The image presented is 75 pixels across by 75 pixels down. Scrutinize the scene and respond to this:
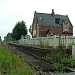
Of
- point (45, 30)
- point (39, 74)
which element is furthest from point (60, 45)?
point (45, 30)

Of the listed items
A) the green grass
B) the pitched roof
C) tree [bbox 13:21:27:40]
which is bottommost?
the green grass

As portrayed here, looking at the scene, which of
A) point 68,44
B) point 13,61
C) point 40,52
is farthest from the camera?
point 40,52

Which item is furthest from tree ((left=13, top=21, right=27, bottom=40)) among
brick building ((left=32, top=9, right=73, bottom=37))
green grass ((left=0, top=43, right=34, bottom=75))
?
green grass ((left=0, top=43, right=34, bottom=75))

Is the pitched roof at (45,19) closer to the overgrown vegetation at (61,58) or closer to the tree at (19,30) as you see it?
the tree at (19,30)

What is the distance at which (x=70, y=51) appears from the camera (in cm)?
2273

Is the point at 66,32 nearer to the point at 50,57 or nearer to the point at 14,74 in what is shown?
the point at 50,57

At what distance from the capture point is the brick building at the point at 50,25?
2751 inches

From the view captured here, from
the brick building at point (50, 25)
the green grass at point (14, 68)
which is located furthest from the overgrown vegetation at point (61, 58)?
the brick building at point (50, 25)

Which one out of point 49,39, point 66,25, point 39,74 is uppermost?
point 66,25

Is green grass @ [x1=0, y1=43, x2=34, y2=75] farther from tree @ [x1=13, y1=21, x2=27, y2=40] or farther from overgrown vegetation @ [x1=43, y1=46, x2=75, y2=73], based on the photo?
tree @ [x1=13, y1=21, x2=27, y2=40]

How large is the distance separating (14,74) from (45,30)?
59.5m

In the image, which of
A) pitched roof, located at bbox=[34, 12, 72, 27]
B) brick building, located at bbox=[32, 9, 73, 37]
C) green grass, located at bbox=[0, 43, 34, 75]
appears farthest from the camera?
pitched roof, located at bbox=[34, 12, 72, 27]

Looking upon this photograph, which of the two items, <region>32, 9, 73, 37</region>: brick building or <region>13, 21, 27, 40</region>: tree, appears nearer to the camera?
<region>32, 9, 73, 37</region>: brick building

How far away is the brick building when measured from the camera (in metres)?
Result: 69.9
